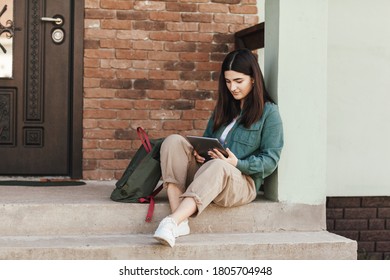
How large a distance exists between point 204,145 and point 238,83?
0.48 meters

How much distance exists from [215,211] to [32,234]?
3.61ft

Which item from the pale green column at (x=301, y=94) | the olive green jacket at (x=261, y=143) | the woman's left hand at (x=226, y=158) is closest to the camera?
the woman's left hand at (x=226, y=158)

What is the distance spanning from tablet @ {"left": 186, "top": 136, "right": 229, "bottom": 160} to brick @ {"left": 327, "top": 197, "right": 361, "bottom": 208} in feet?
5.49

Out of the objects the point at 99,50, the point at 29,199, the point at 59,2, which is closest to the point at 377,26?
the point at 99,50

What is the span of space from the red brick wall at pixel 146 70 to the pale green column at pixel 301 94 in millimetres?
1388

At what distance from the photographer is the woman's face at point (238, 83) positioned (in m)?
4.14

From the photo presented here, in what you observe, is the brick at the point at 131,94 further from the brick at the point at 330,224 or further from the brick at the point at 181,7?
the brick at the point at 330,224

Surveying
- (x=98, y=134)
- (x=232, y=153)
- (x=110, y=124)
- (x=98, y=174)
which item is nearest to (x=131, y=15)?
(x=110, y=124)

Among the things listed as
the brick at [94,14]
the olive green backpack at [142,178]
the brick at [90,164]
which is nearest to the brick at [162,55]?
the brick at [94,14]

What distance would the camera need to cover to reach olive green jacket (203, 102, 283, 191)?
4059mm

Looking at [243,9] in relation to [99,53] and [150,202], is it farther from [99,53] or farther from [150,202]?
[150,202]

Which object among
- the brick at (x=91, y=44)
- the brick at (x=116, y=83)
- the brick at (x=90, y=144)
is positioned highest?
the brick at (x=91, y=44)

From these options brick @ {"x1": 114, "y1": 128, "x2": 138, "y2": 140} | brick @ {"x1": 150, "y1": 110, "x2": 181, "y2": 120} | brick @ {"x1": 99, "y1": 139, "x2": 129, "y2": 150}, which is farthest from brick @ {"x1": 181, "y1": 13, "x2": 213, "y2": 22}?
brick @ {"x1": 99, "y1": 139, "x2": 129, "y2": 150}

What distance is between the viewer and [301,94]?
4254mm
